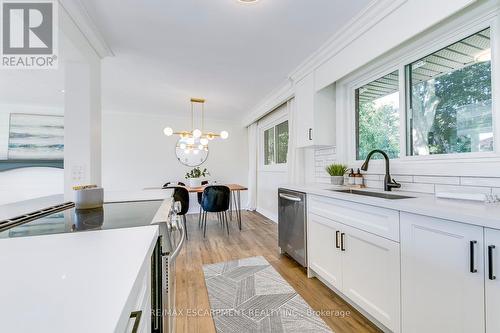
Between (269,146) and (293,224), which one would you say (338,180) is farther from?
(269,146)

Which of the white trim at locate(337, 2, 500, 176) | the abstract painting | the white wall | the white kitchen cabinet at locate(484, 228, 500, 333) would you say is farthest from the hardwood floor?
the abstract painting

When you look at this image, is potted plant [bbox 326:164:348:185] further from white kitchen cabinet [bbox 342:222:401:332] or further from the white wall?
the white wall

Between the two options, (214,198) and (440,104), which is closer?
(440,104)

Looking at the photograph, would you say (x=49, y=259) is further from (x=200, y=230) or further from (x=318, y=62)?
(x=200, y=230)

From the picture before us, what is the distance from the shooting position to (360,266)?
1.54m

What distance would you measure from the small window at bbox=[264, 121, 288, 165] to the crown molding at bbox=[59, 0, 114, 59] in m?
2.96

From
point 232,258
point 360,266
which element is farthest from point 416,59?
point 232,258

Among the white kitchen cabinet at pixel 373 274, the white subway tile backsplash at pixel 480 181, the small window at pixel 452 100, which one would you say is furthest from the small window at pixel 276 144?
the white subway tile backsplash at pixel 480 181

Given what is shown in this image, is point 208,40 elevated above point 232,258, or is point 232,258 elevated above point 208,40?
point 208,40

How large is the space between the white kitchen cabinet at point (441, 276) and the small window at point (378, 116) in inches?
41.5

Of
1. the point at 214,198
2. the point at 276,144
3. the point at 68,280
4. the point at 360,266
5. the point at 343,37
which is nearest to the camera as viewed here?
the point at 68,280

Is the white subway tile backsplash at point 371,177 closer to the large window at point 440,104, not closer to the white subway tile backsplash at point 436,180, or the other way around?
the large window at point 440,104

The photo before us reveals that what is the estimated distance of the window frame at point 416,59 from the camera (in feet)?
4.35

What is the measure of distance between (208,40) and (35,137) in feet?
14.1
